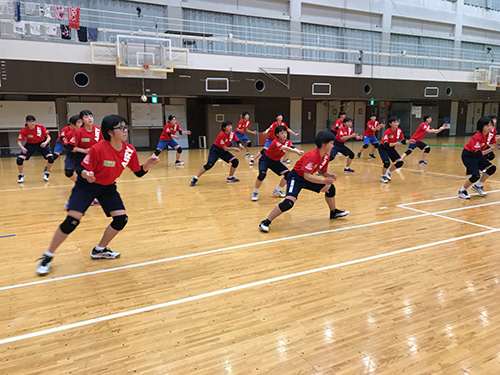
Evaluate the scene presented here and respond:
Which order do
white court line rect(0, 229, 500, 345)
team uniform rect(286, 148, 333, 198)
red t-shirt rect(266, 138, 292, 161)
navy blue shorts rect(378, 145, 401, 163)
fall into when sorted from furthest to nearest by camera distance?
navy blue shorts rect(378, 145, 401, 163) → red t-shirt rect(266, 138, 292, 161) → team uniform rect(286, 148, 333, 198) → white court line rect(0, 229, 500, 345)

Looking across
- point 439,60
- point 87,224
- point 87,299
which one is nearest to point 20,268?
point 87,299

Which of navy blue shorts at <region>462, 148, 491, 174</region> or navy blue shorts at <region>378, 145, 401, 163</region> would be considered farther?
navy blue shorts at <region>378, 145, 401, 163</region>

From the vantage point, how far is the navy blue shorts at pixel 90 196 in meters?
4.43

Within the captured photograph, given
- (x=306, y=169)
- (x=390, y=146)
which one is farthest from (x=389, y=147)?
(x=306, y=169)

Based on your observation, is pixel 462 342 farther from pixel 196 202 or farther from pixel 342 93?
pixel 342 93

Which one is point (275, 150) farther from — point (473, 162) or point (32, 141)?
point (32, 141)

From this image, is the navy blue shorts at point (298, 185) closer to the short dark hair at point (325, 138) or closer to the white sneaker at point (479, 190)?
the short dark hair at point (325, 138)

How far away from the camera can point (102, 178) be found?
4461 mm

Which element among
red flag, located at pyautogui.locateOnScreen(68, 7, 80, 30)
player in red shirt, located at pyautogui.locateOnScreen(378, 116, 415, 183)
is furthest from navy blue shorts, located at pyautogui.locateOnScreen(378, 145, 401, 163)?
red flag, located at pyautogui.locateOnScreen(68, 7, 80, 30)

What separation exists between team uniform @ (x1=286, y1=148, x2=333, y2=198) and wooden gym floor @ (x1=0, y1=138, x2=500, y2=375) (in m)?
0.69

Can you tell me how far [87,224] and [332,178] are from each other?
4119 mm

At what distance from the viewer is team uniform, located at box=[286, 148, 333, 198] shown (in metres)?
5.89

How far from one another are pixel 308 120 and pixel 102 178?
21.3m

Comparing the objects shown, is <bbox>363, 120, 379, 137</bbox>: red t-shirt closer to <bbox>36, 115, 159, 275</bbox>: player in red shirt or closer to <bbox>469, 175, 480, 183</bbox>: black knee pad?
<bbox>469, 175, 480, 183</bbox>: black knee pad
